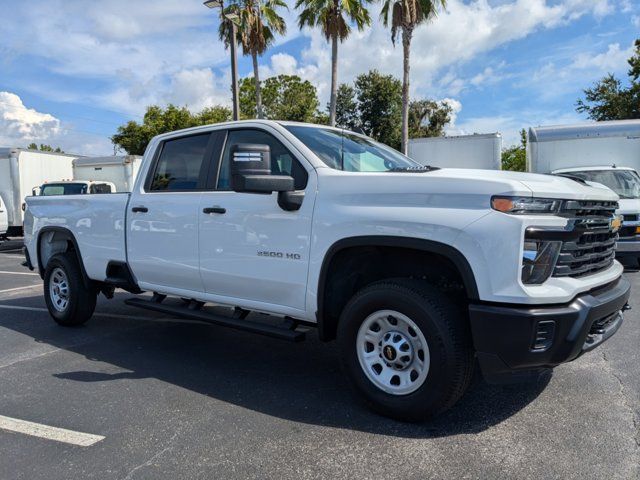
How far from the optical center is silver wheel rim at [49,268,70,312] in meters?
6.14

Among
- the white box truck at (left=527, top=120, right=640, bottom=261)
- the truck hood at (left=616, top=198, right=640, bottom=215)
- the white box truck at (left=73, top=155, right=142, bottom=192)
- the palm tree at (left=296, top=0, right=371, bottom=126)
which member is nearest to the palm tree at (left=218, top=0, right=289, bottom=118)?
the palm tree at (left=296, top=0, right=371, bottom=126)

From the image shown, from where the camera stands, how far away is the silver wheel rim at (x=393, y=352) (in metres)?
3.34

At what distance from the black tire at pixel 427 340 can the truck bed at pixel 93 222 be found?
2909 mm

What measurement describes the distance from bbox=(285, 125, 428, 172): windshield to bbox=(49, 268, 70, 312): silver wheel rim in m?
3.58

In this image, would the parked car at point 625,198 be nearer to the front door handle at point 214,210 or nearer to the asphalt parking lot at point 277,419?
the asphalt parking lot at point 277,419

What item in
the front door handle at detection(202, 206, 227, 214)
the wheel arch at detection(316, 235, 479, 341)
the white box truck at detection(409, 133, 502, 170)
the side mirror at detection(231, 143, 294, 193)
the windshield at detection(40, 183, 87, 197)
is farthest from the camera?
the windshield at detection(40, 183, 87, 197)

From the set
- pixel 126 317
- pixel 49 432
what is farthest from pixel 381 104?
pixel 49 432

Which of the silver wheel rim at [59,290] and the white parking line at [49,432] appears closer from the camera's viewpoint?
the white parking line at [49,432]

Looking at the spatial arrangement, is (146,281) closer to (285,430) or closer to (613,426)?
(285,430)

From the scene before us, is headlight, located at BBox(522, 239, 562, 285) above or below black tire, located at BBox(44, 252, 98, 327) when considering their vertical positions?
above

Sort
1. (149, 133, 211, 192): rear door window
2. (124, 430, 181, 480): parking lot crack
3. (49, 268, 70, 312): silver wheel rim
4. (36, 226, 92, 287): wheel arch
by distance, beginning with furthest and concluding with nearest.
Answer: (49, 268, 70, 312): silver wheel rim < (36, 226, 92, 287): wheel arch < (149, 133, 211, 192): rear door window < (124, 430, 181, 480): parking lot crack

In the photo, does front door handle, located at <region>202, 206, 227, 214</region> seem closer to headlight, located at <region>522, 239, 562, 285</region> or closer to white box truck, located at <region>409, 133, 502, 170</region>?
headlight, located at <region>522, 239, 562, 285</region>

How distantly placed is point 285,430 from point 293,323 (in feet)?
2.92

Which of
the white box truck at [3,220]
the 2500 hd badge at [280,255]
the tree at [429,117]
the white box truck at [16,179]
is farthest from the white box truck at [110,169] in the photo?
the tree at [429,117]
